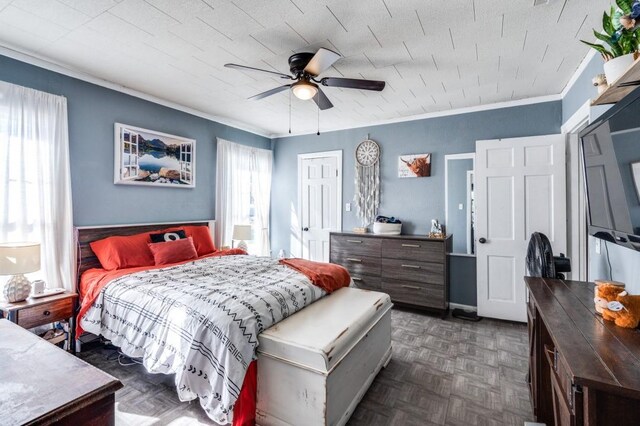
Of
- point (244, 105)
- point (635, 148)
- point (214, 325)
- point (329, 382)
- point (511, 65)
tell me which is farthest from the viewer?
point (244, 105)

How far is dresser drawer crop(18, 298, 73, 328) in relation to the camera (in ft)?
7.44

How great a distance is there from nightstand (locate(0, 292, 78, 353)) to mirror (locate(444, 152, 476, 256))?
13.7 ft

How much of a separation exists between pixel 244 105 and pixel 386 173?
7.24 feet

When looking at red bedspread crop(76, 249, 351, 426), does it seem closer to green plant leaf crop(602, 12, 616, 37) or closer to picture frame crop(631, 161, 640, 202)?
picture frame crop(631, 161, 640, 202)

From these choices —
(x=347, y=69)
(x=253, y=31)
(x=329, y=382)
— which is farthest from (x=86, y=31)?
(x=329, y=382)

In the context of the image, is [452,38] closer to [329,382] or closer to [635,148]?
[635,148]

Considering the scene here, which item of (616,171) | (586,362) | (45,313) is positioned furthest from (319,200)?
(586,362)

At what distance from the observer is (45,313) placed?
2396 mm

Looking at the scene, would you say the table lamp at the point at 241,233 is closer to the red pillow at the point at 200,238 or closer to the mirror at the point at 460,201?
the red pillow at the point at 200,238

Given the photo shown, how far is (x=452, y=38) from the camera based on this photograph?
228 cm

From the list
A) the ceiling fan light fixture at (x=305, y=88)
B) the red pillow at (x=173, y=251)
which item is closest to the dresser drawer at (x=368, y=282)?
the red pillow at (x=173, y=251)

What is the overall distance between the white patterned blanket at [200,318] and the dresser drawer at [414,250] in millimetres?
1589

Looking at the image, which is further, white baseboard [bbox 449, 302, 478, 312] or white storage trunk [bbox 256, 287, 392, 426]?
white baseboard [bbox 449, 302, 478, 312]

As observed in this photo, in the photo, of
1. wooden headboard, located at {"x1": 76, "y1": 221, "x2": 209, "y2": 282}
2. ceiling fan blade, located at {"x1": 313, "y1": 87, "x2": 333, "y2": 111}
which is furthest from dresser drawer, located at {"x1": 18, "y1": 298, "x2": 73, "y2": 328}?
ceiling fan blade, located at {"x1": 313, "y1": 87, "x2": 333, "y2": 111}
